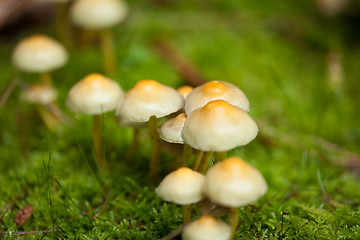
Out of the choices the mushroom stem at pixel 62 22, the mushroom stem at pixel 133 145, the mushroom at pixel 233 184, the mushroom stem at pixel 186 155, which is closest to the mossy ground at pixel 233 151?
the mushroom stem at pixel 133 145

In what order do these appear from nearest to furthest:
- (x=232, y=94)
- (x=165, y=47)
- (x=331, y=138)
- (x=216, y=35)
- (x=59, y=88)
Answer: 1. (x=232, y=94)
2. (x=331, y=138)
3. (x=59, y=88)
4. (x=165, y=47)
5. (x=216, y=35)

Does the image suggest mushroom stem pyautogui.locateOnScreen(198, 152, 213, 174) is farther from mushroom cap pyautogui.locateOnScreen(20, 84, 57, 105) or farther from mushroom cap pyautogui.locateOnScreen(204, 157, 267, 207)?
mushroom cap pyautogui.locateOnScreen(20, 84, 57, 105)

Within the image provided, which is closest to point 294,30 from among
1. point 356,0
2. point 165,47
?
point 356,0

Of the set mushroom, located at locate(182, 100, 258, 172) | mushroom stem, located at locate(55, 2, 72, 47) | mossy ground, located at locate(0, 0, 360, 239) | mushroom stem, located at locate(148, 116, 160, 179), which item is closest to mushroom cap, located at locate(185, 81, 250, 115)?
mushroom, located at locate(182, 100, 258, 172)

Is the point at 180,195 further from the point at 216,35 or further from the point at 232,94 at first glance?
the point at 216,35

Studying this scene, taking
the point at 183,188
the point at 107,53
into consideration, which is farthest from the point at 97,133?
the point at 107,53

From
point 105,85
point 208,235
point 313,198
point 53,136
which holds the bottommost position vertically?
point 53,136

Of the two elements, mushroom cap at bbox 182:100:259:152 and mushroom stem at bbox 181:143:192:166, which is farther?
mushroom stem at bbox 181:143:192:166
